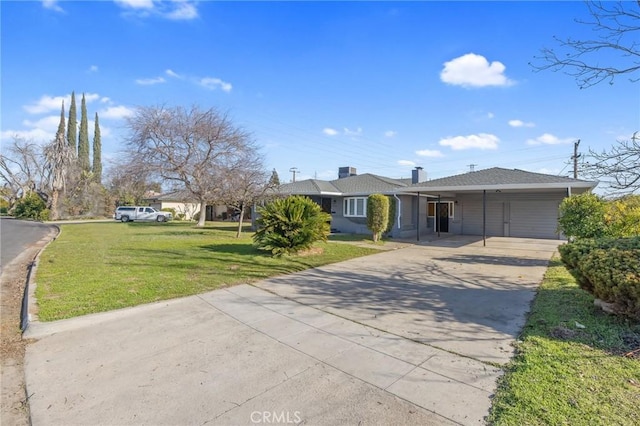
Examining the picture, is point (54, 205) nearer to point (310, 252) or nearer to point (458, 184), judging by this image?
point (310, 252)

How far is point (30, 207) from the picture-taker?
3606 cm

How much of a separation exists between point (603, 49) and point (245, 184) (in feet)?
52.0

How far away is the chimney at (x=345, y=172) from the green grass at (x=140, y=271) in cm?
1435

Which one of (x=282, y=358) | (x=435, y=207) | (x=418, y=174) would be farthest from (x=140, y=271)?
(x=435, y=207)

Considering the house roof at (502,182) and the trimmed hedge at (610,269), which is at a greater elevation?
the house roof at (502,182)

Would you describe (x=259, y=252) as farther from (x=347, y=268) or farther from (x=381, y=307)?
(x=381, y=307)

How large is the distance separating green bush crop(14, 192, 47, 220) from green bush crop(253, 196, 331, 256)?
37708 mm

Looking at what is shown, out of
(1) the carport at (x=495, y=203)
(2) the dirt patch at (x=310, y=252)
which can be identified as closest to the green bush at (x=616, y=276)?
(2) the dirt patch at (x=310, y=252)

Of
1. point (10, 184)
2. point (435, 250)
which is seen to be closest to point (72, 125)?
point (10, 184)

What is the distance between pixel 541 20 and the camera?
621 cm

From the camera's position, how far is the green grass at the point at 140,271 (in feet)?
18.7

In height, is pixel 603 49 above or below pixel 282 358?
above

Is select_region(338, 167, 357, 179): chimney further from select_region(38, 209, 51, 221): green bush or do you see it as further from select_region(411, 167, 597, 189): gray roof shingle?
select_region(38, 209, 51, 221): green bush

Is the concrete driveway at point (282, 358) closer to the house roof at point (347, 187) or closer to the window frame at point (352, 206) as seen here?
the window frame at point (352, 206)
